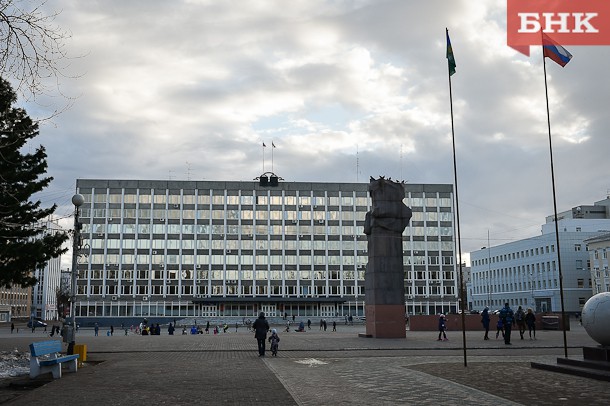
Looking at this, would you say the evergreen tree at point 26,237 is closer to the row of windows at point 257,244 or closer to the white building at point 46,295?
the row of windows at point 257,244

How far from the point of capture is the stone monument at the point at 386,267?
108 ft

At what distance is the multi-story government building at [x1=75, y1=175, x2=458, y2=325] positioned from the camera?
3871 inches

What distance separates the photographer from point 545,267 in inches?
4424

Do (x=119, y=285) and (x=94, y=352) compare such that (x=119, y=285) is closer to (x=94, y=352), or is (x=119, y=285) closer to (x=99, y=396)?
(x=94, y=352)

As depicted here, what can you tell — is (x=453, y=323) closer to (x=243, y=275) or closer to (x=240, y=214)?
(x=243, y=275)

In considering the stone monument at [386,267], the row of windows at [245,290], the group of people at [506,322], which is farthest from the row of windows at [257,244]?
the group of people at [506,322]

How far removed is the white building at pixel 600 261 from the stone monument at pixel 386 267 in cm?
7347

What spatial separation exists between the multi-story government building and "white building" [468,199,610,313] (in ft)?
65.1

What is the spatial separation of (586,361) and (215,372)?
33.7 ft

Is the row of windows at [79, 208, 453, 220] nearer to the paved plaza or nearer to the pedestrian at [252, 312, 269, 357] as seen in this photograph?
the paved plaza

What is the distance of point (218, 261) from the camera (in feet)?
330

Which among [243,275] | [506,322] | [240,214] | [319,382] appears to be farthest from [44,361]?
[240,214]

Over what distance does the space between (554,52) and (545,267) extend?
102532mm

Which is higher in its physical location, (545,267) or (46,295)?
(545,267)
